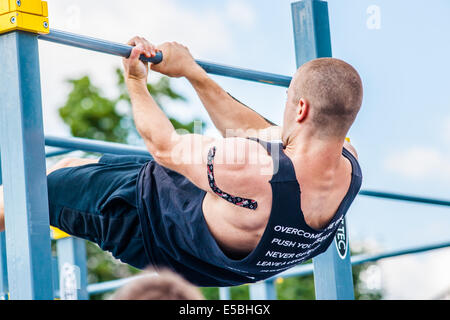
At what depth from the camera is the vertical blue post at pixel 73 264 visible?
366 centimetres

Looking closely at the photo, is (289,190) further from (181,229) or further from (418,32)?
(418,32)

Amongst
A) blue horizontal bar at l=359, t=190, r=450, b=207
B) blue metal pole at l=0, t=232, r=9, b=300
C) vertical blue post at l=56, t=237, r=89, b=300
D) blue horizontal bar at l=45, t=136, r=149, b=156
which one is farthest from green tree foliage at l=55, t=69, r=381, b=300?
blue horizontal bar at l=45, t=136, r=149, b=156

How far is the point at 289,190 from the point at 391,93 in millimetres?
4920

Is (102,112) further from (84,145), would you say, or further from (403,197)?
(84,145)

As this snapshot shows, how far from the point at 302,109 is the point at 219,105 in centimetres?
54

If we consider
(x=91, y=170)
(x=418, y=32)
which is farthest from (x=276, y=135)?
(x=418, y=32)

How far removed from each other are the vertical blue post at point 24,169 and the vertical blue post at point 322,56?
1.15m

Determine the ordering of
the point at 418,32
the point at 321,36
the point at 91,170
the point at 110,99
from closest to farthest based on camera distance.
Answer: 1. the point at 91,170
2. the point at 321,36
3. the point at 418,32
4. the point at 110,99

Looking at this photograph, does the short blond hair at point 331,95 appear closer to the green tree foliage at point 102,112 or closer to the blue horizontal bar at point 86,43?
the blue horizontal bar at point 86,43

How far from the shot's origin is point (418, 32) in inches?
257

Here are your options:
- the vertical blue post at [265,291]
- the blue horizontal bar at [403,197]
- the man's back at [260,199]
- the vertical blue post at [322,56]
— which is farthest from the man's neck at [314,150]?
the vertical blue post at [265,291]

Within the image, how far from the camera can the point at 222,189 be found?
205 centimetres

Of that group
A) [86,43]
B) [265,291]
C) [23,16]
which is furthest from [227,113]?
[265,291]

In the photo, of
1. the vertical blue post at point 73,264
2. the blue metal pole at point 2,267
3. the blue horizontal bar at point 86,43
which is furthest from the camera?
the vertical blue post at point 73,264
